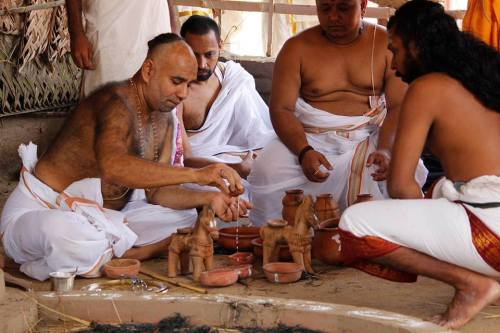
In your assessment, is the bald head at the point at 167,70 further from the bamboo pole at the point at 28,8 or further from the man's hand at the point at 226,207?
the bamboo pole at the point at 28,8

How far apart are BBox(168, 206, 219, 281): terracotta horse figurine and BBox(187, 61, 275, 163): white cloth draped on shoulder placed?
2.11 m

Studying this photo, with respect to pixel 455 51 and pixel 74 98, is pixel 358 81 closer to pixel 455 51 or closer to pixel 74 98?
pixel 455 51

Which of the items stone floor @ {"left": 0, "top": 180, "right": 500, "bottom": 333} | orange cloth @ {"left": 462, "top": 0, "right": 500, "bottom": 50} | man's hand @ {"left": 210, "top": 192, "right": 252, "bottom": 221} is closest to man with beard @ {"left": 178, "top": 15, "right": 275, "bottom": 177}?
man's hand @ {"left": 210, "top": 192, "right": 252, "bottom": 221}

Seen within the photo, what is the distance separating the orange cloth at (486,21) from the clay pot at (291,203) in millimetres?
1489

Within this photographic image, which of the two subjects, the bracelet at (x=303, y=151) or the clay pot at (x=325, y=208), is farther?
the bracelet at (x=303, y=151)

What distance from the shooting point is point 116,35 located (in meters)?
6.39

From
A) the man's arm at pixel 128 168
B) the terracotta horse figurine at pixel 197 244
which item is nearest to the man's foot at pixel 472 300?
the man's arm at pixel 128 168

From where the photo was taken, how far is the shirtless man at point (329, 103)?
5825 mm

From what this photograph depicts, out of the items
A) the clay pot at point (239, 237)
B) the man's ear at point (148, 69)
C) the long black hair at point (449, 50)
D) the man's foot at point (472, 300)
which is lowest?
the clay pot at point (239, 237)

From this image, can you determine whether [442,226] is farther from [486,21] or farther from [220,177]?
[486,21]

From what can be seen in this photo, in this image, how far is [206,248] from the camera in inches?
191

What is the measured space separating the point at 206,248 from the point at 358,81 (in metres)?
1.84

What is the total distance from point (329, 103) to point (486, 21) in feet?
4.00

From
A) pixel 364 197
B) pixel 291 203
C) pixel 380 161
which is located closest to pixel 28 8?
pixel 291 203
